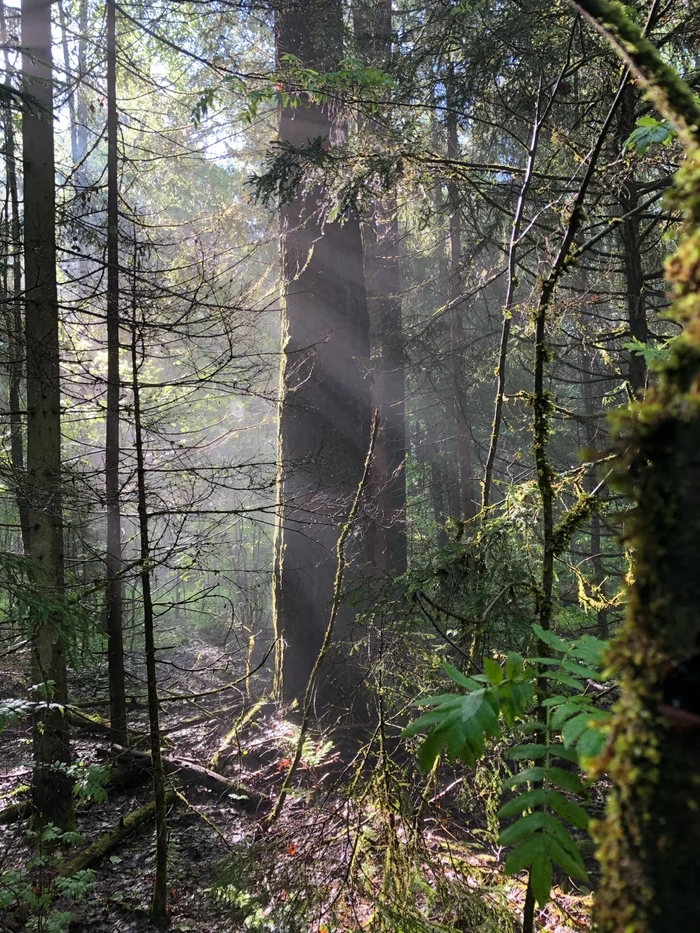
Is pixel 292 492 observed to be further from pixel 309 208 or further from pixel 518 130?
pixel 518 130

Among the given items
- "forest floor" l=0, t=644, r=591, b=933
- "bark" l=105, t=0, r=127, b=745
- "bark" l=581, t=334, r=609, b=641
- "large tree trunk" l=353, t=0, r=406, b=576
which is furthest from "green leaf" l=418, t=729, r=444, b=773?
"large tree trunk" l=353, t=0, r=406, b=576

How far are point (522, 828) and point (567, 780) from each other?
16 centimetres

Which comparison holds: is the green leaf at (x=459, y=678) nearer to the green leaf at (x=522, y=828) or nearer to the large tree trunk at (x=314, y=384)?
the green leaf at (x=522, y=828)

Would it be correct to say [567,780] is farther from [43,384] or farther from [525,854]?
[43,384]

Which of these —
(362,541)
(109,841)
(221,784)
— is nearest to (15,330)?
(362,541)

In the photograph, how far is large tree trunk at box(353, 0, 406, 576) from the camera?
26.3 ft

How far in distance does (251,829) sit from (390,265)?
13.5 metres

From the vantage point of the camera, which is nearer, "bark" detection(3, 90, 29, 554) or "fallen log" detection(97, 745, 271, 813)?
"bark" detection(3, 90, 29, 554)

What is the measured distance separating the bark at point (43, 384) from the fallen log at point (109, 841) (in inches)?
17.0

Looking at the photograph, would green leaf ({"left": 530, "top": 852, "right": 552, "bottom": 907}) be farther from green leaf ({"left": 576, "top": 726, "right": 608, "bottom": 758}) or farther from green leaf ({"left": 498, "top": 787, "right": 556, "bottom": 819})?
green leaf ({"left": 576, "top": 726, "right": 608, "bottom": 758})

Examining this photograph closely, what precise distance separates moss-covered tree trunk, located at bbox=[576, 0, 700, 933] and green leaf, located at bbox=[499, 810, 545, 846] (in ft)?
1.57

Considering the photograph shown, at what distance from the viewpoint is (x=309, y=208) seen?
8.12 meters

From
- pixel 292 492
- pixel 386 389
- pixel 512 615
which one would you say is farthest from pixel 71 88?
pixel 386 389

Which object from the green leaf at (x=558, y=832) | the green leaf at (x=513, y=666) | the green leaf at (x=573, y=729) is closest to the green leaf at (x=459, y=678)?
the green leaf at (x=513, y=666)
